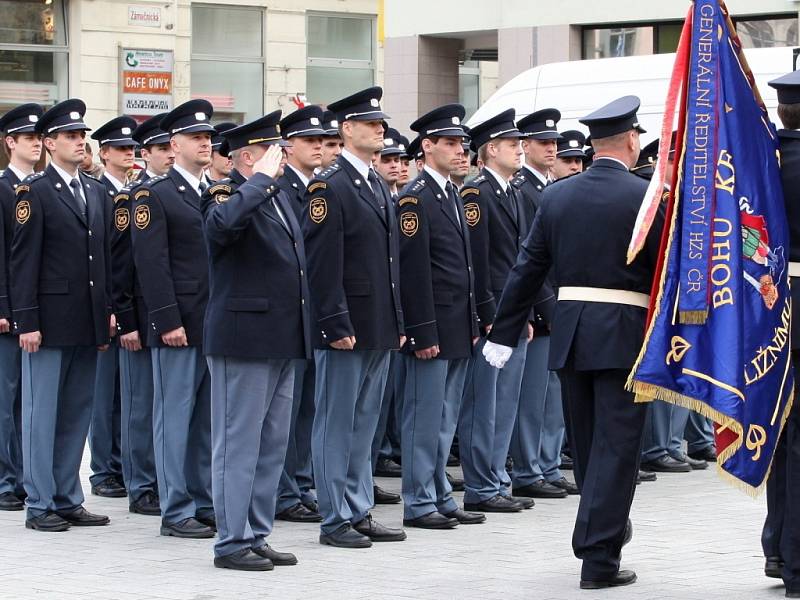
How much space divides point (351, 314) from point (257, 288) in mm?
824

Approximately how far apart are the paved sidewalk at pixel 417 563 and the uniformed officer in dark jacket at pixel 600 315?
35 cm

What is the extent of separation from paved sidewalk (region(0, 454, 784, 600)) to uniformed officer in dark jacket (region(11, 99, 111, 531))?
33cm

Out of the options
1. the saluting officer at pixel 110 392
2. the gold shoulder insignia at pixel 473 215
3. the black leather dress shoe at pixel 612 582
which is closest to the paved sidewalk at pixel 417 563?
the black leather dress shoe at pixel 612 582

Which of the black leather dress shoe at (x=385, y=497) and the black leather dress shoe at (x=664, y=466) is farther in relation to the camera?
the black leather dress shoe at (x=664, y=466)

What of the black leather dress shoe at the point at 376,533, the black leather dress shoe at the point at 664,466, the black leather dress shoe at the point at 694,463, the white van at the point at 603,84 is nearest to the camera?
the black leather dress shoe at the point at 376,533

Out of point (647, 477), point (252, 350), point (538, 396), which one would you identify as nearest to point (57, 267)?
point (252, 350)

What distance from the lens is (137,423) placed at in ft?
32.2

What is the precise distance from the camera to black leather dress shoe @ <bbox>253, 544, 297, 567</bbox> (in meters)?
8.00

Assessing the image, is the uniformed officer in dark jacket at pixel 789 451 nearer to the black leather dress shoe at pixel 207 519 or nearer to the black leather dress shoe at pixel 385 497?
the black leather dress shoe at pixel 207 519

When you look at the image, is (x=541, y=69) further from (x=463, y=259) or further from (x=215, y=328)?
(x=215, y=328)

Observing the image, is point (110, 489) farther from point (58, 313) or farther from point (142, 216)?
point (142, 216)

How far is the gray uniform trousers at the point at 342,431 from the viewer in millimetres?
8609

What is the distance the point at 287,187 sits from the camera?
32.6 feet

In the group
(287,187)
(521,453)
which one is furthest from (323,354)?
(521,453)
